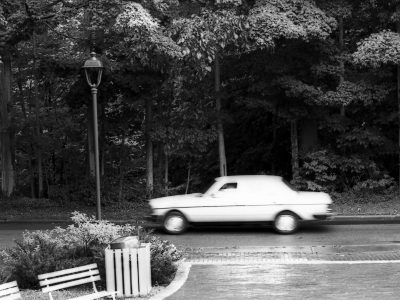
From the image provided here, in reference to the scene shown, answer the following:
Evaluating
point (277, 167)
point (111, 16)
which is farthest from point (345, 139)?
point (111, 16)

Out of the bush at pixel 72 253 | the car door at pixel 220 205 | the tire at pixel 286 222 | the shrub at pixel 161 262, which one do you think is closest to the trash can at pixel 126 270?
the bush at pixel 72 253

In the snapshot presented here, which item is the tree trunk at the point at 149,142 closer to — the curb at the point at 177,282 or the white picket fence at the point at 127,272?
the curb at the point at 177,282

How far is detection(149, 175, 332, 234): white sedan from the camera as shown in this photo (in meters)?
16.1

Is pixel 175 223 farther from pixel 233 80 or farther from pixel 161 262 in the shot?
pixel 233 80

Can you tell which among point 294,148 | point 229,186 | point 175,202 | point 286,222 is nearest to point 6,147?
point 175,202

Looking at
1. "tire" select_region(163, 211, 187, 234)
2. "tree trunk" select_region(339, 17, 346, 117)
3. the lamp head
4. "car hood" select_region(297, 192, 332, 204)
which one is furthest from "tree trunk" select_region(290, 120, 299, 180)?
the lamp head

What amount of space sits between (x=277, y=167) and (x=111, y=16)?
10797 millimetres

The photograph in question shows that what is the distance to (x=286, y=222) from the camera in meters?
16.1

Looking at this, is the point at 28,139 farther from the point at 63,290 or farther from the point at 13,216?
the point at 63,290

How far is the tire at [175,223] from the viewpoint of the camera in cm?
1633

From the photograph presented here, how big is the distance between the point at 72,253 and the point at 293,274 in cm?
373

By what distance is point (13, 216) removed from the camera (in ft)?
69.1

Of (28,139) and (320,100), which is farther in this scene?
(28,139)

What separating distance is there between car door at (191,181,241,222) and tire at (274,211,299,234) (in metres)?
1.05
